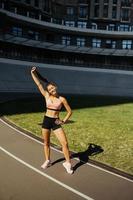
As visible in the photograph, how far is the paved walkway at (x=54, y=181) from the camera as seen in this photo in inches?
385

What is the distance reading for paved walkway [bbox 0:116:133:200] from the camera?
9.79 m

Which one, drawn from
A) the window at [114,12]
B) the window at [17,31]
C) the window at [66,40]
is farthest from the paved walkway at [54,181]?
the window at [114,12]

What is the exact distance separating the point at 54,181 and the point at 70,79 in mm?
45079

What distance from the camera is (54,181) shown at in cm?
1077

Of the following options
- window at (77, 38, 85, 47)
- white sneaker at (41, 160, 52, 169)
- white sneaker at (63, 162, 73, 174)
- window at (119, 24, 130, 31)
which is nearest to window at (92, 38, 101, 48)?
window at (77, 38, 85, 47)

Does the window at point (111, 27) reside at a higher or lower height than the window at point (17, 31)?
higher

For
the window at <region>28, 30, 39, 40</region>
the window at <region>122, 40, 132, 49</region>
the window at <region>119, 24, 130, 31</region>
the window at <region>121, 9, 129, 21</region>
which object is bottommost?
the window at <region>122, 40, 132, 49</region>

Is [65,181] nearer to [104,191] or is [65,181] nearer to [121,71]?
[104,191]

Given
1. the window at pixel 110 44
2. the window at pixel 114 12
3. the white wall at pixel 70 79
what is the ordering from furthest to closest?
the window at pixel 114 12 → the window at pixel 110 44 → the white wall at pixel 70 79

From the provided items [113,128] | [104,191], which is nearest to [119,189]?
[104,191]

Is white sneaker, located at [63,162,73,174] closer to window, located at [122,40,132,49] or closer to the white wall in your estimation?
the white wall

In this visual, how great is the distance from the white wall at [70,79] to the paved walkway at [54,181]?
1347 inches

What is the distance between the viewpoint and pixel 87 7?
79188 millimetres

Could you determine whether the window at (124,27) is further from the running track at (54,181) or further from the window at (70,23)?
the running track at (54,181)
